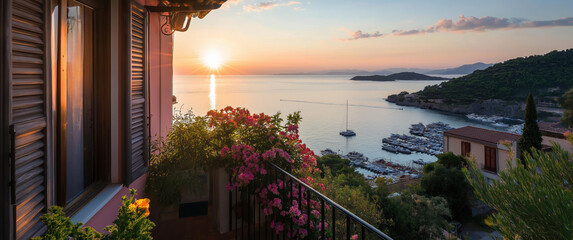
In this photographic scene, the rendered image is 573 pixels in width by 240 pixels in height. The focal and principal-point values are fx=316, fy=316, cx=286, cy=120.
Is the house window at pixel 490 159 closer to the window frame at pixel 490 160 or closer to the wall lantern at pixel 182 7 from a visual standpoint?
the window frame at pixel 490 160

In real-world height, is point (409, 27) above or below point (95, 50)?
above

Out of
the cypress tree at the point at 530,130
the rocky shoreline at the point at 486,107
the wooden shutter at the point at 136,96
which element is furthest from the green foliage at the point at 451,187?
the rocky shoreline at the point at 486,107

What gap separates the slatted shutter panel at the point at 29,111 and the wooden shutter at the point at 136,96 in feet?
3.17

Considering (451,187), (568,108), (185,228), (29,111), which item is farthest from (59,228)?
(568,108)

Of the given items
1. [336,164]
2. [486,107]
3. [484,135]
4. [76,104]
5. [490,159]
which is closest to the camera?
[76,104]

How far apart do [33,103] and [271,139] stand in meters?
1.94

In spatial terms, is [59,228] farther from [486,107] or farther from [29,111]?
[486,107]

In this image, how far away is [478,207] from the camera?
677 inches

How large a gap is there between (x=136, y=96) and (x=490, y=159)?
73.8ft

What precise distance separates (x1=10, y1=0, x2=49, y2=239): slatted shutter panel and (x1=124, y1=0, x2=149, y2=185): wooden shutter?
96 cm

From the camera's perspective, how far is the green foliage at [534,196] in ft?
7.77

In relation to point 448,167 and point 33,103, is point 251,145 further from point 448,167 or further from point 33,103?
point 448,167

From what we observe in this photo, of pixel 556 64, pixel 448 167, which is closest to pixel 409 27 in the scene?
pixel 556 64

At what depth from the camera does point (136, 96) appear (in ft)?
7.72
